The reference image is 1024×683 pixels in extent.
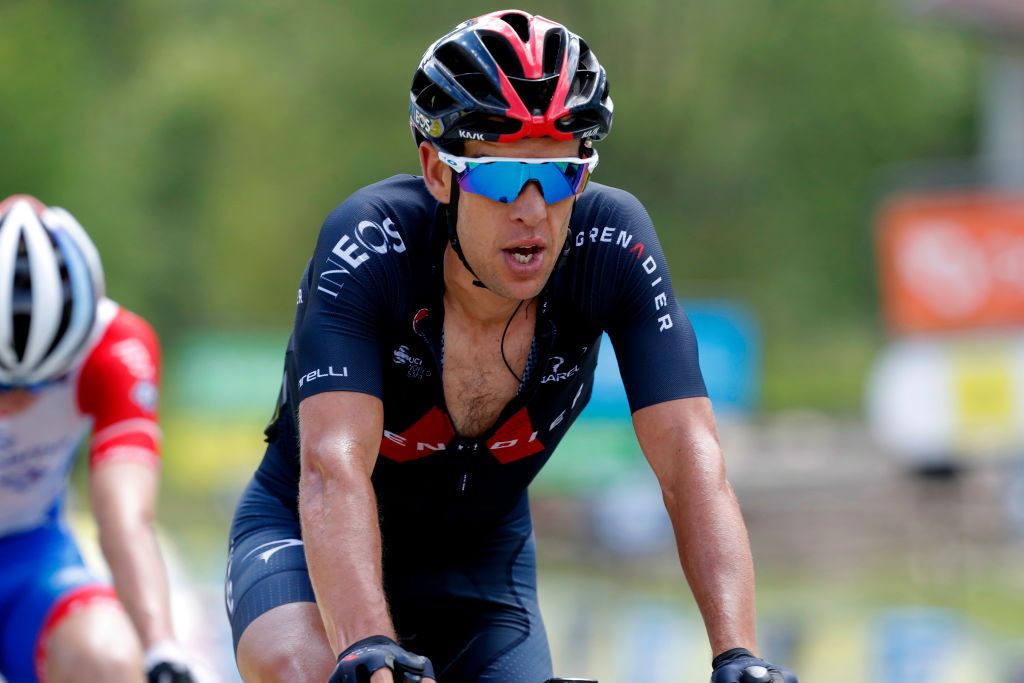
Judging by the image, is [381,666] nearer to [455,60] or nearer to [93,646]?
[455,60]

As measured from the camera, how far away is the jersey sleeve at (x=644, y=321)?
12.0 feet

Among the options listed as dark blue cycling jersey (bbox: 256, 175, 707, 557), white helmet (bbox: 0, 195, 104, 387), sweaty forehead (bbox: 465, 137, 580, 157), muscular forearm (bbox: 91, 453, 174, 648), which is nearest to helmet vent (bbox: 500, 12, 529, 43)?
sweaty forehead (bbox: 465, 137, 580, 157)

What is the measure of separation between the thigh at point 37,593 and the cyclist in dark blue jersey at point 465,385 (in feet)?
4.16

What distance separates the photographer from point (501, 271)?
352 cm

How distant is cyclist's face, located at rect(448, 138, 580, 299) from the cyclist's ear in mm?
76

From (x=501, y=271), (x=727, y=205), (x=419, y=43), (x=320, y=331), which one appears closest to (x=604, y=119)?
(x=501, y=271)

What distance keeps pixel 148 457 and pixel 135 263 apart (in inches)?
933

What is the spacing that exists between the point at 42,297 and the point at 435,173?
1.87 metres

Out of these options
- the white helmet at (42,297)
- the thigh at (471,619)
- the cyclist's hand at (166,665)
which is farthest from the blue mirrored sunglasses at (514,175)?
the white helmet at (42,297)

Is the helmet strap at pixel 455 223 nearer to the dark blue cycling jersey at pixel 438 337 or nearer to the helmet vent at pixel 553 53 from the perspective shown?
the dark blue cycling jersey at pixel 438 337

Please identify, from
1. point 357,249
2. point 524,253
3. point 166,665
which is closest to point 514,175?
point 524,253

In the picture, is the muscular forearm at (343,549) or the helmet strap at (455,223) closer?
the muscular forearm at (343,549)

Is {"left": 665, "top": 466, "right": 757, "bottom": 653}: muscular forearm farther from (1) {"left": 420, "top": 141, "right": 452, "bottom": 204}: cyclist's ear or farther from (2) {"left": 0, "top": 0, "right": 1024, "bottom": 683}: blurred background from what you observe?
(2) {"left": 0, "top": 0, "right": 1024, "bottom": 683}: blurred background

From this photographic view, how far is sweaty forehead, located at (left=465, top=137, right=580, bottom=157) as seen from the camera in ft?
11.3
